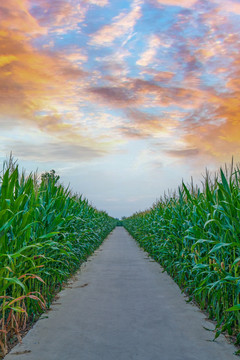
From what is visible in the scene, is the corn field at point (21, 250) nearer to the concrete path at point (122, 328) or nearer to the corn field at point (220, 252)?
the concrete path at point (122, 328)

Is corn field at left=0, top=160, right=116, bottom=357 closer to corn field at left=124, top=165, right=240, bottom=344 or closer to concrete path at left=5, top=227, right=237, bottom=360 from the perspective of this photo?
concrete path at left=5, top=227, right=237, bottom=360

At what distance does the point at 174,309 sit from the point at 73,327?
1884mm

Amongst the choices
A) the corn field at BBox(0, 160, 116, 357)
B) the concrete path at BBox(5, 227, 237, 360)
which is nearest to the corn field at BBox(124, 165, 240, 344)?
the concrete path at BBox(5, 227, 237, 360)

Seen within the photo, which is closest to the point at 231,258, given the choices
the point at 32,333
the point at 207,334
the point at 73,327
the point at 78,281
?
the point at 207,334

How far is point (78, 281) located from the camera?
8.59m

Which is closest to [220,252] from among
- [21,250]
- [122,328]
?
[122,328]

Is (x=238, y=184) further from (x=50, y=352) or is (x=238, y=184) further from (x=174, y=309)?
(x=50, y=352)

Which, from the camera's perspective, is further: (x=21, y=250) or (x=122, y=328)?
(x=122, y=328)

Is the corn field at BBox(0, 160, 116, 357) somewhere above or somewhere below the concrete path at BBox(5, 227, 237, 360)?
above

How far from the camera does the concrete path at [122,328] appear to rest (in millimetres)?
4066

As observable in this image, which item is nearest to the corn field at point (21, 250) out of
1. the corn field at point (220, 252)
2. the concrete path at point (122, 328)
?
the concrete path at point (122, 328)

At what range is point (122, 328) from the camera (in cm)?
492

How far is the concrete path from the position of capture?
13.3ft

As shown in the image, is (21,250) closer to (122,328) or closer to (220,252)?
(122,328)
